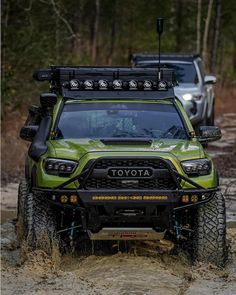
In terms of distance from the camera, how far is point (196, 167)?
24.3 ft

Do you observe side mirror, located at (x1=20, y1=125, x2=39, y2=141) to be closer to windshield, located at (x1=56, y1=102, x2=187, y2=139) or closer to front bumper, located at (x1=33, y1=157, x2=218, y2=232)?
windshield, located at (x1=56, y1=102, x2=187, y2=139)

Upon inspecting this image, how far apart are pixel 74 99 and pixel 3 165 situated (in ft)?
22.1

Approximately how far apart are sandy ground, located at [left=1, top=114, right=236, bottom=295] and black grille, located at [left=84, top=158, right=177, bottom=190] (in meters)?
0.80

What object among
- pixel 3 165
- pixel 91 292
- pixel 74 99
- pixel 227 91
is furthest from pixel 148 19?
pixel 91 292

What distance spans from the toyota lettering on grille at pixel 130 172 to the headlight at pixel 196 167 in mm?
348

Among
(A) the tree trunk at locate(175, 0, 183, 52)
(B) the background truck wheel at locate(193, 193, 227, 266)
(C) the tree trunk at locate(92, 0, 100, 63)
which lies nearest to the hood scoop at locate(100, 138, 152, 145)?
(B) the background truck wheel at locate(193, 193, 227, 266)

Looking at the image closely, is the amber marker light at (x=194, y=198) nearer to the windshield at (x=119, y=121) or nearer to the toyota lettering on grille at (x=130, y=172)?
the toyota lettering on grille at (x=130, y=172)

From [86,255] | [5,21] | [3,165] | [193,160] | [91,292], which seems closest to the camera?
[91,292]

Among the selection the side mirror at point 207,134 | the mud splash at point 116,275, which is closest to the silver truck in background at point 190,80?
the side mirror at point 207,134

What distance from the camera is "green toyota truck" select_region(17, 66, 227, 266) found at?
23.8ft

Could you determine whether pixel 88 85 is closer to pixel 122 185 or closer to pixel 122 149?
pixel 122 149

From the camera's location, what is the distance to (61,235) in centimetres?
780

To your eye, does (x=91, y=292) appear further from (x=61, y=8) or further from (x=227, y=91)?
(x=227, y=91)

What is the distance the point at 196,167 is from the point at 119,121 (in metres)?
1.27
